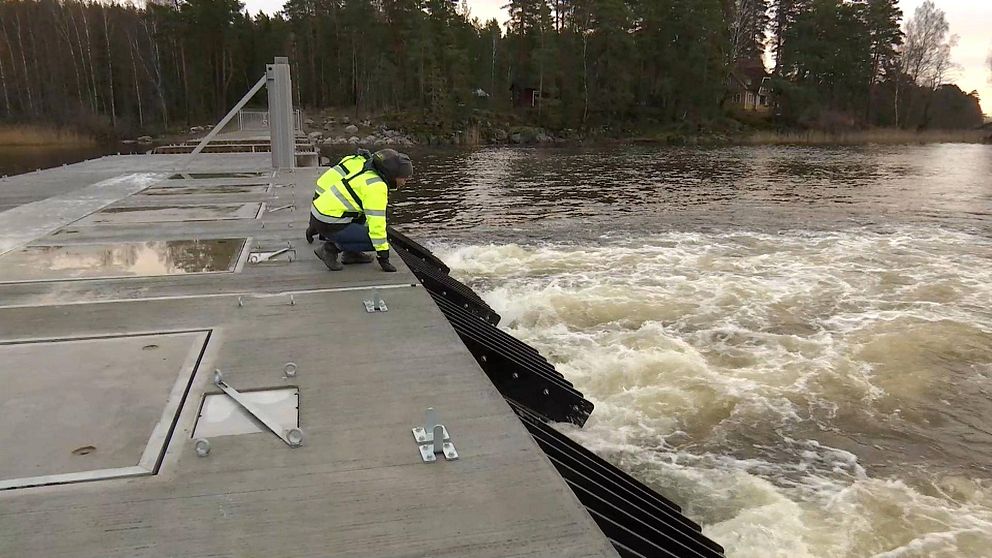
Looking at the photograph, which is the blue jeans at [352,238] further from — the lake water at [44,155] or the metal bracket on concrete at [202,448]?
the lake water at [44,155]

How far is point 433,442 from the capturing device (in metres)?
3.91

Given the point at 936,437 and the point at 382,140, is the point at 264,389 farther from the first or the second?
the point at 382,140

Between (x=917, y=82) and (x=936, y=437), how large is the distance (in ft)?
256

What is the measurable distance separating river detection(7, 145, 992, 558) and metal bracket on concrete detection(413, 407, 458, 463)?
255 centimetres

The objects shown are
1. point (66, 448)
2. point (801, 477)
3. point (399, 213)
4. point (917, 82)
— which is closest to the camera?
point (66, 448)

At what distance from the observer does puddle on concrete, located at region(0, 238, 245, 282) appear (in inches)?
304

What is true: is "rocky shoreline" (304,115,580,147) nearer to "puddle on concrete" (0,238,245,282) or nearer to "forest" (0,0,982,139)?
"forest" (0,0,982,139)

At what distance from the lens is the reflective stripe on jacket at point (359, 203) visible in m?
7.08

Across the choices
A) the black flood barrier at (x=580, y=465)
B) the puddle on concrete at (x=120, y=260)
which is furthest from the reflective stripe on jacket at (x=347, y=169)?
the black flood barrier at (x=580, y=465)

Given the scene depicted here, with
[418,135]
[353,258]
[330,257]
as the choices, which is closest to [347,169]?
[330,257]

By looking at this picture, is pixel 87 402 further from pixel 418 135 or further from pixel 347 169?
pixel 418 135

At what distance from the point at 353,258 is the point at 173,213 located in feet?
17.8

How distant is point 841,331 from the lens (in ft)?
31.9

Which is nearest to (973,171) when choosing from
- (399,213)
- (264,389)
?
(399,213)
